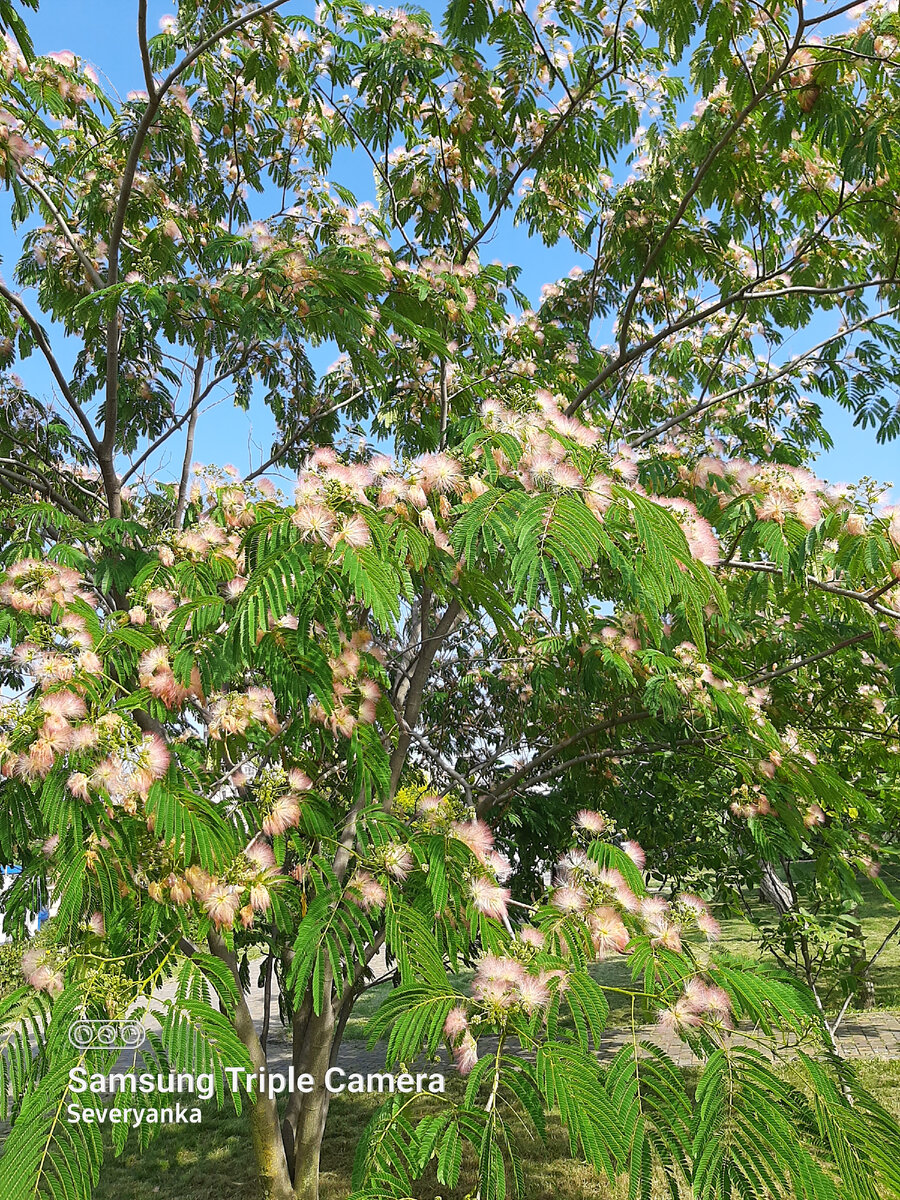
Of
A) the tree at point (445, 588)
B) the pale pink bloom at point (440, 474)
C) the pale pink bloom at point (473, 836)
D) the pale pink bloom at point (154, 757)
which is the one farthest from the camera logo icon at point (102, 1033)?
the pale pink bloom at point (440, 474)

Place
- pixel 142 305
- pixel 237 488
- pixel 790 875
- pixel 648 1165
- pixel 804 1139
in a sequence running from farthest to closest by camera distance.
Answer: pixel 790 875 < pixel 142 305 < pixel 237 488 < pixel 804 1139 < pixel 648 1165

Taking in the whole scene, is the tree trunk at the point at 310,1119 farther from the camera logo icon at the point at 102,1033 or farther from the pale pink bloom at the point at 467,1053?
the pale pink bloom at the point at 467,1053

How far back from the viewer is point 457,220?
4.38 m

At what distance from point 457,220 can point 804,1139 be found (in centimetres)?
440

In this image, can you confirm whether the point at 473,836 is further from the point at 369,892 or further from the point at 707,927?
the point at 707,927

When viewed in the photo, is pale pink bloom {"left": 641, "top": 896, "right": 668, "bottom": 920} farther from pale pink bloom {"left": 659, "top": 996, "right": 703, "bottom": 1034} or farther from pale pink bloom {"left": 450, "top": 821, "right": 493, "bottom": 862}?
pale pink bloom {"left": 450, "top": 821, "right": 493, "bottom": 862}

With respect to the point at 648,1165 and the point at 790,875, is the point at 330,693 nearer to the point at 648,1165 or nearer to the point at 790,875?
the point at 648,1165

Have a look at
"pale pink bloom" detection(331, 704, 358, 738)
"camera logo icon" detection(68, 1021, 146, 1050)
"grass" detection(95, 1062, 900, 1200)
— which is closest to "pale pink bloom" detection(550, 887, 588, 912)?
"pale pink bloom" detection(331, 704, 358, 738)

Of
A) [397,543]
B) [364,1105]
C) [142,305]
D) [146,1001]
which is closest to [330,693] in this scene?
[397,543]

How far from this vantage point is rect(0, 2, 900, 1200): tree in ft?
6.30

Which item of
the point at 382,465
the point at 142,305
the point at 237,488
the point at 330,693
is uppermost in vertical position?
A: the point at 142,305

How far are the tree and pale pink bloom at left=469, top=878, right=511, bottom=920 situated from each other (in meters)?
0.04

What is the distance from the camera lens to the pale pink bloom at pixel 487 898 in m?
2.48

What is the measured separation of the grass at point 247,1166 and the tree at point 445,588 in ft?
4.63
